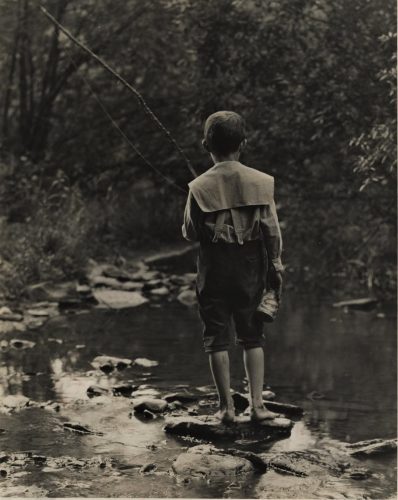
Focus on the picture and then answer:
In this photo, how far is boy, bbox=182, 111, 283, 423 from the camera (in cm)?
395

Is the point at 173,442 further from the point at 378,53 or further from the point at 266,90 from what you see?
the point at 266,90

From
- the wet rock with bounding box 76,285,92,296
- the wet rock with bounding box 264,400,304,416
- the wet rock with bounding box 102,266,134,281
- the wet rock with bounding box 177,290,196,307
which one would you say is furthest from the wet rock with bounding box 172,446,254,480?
the wet rock with bounding box 102,266,134,281

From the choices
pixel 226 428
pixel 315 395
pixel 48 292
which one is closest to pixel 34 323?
pixel 48 292

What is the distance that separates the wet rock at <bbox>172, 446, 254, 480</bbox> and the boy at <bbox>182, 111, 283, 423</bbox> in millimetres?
557

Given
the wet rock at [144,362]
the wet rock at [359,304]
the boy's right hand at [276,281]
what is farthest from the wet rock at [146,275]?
the boy's right hand at [276,281]

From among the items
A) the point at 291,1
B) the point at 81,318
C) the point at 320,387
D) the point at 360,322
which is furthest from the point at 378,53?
the point at 320,387

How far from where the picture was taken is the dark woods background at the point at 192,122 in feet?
29.9

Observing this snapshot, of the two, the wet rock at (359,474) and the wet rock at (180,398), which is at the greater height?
the wet rock at (180,398)

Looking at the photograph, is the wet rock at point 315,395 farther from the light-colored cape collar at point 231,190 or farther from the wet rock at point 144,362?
the light-colored cape collar at point 231,190

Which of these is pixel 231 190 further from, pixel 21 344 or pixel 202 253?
pixel 21 344

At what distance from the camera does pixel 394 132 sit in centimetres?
764

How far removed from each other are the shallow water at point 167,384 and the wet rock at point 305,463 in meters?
0.13

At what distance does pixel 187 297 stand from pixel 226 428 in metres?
5.21

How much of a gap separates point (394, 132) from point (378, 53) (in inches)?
59.2
